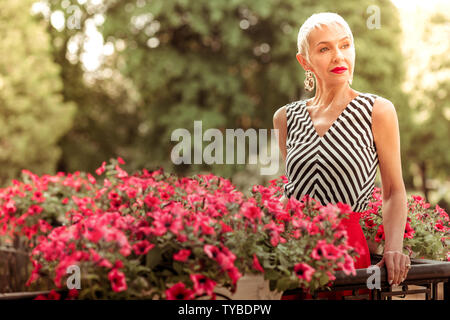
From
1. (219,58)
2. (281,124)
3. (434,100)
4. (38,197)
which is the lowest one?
(38,197)

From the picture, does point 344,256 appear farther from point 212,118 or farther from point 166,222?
point 212,118

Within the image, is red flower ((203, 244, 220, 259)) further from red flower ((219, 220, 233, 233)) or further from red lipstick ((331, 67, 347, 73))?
red lipstick ((331, 67, 347, 73))

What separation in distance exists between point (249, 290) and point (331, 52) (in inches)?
42.9

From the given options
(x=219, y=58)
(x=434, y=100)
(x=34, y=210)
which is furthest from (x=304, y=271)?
(x=434, y=100)

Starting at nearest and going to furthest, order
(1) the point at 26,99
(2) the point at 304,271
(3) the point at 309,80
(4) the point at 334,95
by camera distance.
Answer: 1. (2) the point at 304,271
2. (4) the point at 334,95
3. (3) the point at 309,80
4. (1) the point at 26,99

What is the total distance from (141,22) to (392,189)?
1666cm

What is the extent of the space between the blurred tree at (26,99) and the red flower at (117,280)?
15.6 meters

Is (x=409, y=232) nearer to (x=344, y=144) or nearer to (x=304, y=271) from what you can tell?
(x=344, y=144)

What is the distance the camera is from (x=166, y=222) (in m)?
1.74

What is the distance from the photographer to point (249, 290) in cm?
177

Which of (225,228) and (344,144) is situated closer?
(225,228)

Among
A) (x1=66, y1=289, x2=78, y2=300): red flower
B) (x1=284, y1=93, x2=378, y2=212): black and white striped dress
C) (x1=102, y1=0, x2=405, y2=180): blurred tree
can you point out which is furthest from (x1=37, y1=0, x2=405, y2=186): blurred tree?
(x1=66, y1=289, x2=78, y2=300): red flower

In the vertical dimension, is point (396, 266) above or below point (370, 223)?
below
